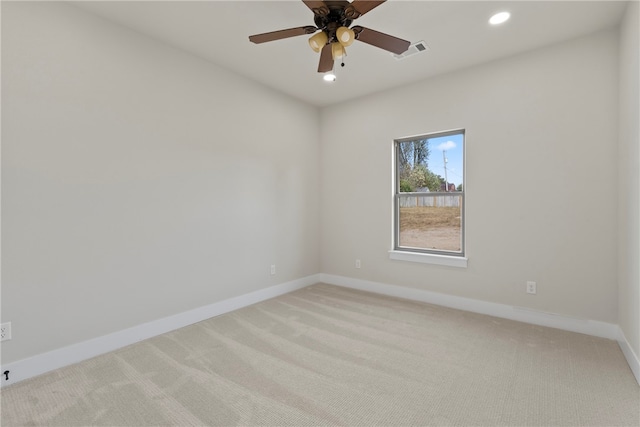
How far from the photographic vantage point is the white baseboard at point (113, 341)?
2.12 metres

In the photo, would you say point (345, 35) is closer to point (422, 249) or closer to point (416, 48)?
point (416, 48)

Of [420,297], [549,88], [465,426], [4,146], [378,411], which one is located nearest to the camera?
[465,426]

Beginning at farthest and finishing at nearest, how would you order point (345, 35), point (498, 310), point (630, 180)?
point (498, 310) → point (630, 180) → point (345, 35)

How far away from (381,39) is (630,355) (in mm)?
2982

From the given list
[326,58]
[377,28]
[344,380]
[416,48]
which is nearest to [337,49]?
[326,58]

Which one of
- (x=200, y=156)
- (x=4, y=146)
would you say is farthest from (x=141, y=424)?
(x=200, y=156)

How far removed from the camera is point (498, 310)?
3.25 m

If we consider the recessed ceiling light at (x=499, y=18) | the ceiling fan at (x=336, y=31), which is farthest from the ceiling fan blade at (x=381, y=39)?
the recessed ceiling light at (x=499, y=18)

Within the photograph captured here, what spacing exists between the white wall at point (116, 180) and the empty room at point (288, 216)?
2 cm

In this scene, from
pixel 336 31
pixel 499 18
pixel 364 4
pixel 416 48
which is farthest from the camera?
pixel 416 48

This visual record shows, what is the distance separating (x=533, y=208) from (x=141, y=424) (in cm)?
371

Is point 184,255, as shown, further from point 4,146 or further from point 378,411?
point 378,411

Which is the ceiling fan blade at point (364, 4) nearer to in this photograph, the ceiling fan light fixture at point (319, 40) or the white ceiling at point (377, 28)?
the ceiling fan light fixture at point (319, 40)

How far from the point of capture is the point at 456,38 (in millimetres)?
2826
